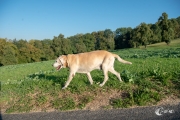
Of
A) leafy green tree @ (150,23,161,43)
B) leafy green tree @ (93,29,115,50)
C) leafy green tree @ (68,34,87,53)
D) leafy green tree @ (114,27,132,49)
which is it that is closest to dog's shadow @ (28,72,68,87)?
leafy green tree @ (150,23,161,43)

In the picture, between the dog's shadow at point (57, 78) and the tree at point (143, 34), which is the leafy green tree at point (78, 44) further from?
the dog's shadow at point (57, 78)

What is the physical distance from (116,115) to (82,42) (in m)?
77.2

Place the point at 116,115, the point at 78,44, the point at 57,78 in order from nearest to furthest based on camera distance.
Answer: the point at 116,115, the point at 57,78, the point at 78,44

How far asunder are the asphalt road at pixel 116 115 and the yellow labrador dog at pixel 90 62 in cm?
201

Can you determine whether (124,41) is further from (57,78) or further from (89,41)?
(57,78)

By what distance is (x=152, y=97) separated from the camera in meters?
5.79

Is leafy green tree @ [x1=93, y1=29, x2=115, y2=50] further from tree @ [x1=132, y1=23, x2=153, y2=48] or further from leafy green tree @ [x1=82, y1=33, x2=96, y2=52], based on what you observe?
tree @ [x1=132, y1=23, x2=153, y2=48]

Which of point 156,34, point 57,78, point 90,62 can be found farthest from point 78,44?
point 90,62

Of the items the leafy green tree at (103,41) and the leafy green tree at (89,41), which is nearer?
the leafy green tree at (103,41)

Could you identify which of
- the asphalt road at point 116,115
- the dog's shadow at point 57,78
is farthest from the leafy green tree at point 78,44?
the asphalt road at point 116,115

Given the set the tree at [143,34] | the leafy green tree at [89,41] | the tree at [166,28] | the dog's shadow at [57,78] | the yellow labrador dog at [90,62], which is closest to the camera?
the yellow labrador dog at [90,62]

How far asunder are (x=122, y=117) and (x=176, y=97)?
2.15 m

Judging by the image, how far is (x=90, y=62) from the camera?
24.6 ft

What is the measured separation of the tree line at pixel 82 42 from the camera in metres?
58.1
